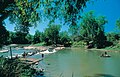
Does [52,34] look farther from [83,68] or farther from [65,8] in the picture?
[65,8]

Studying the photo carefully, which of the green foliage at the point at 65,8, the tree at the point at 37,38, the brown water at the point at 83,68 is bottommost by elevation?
the brown water at the point at 83,68

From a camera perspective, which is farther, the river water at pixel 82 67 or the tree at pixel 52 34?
the tree at pixel 52 34

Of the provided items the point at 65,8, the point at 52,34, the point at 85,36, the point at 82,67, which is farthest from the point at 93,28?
the point at 65,8

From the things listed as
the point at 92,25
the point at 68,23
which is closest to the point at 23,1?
the point at 68,23

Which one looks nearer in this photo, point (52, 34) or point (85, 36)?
point (85, 36)

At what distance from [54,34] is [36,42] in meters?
12.6

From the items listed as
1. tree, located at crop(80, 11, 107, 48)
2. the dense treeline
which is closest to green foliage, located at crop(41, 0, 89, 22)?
the dense treeline

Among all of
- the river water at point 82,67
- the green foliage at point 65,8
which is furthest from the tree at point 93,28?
the green foliage at point 65,8

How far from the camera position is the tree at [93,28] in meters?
87.0

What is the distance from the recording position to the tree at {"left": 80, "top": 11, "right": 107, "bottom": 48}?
3425 inches

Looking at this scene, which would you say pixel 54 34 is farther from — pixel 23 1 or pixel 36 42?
pixel 23 1

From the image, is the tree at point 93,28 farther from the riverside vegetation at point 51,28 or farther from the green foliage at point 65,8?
the green foliage at point 65,8

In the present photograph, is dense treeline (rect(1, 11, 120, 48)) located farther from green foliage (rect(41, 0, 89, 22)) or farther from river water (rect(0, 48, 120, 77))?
green foliage (rect(41, 0, 89, 22))

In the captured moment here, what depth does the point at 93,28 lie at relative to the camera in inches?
3546
